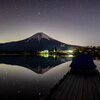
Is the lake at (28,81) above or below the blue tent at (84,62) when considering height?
below

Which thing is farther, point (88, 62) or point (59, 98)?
point (88, 62)

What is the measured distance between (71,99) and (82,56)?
7.49 m

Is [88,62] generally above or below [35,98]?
above

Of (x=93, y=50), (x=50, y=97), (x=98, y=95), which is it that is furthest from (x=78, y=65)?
(x=93, y=50)

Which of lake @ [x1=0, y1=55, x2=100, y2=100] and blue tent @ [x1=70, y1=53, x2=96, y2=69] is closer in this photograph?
lake @ [x1=0, y1=55, x2=100, y2=100]

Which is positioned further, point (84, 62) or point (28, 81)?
point (84, 62)

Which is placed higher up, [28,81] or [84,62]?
[84,62]

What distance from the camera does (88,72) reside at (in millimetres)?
11141

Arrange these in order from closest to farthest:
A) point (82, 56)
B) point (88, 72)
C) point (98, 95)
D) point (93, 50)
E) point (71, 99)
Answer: point (71, 99) < point (98, 95) < point (88, 72) < point (82, 56) < point (93, 50)

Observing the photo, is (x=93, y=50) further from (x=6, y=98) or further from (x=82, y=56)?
(x=6, y=98)

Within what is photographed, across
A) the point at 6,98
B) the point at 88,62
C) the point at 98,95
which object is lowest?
the point at 6,98

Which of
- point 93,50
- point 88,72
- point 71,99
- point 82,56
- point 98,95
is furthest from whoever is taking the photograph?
point 93,50

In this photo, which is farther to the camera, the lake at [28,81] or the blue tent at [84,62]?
the blue tent at [84,62]

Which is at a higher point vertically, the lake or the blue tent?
the blue tent
